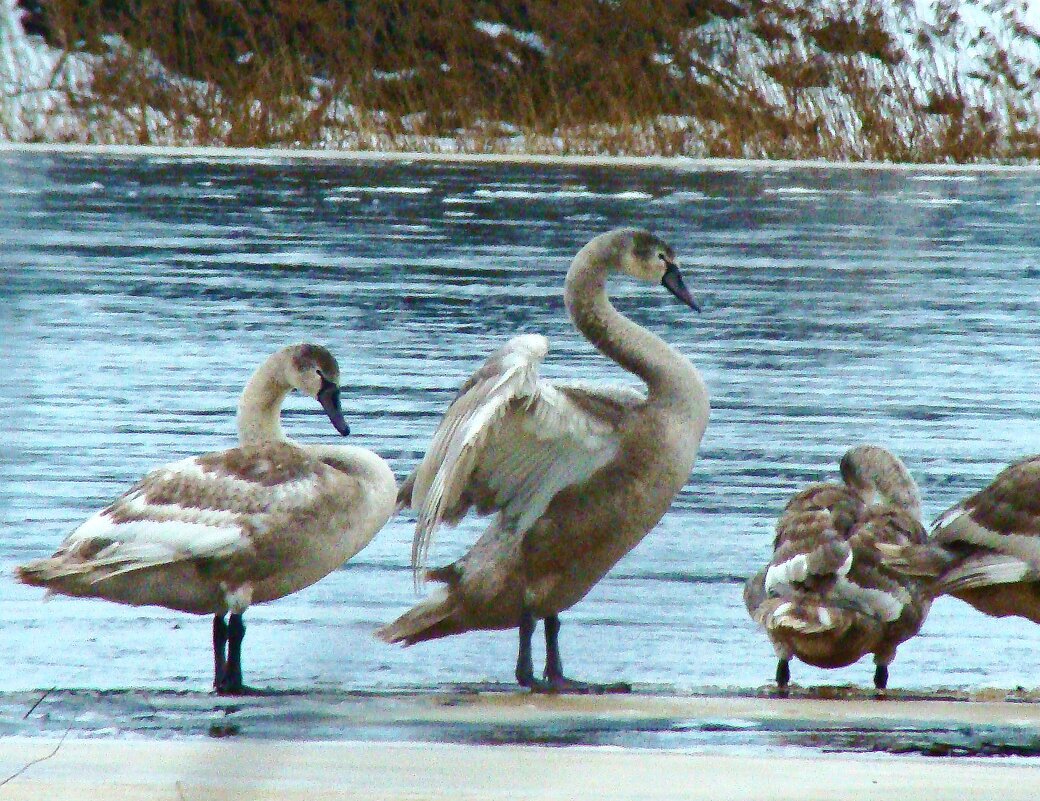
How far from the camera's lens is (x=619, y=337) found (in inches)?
202

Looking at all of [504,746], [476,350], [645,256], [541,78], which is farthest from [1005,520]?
[541,78]

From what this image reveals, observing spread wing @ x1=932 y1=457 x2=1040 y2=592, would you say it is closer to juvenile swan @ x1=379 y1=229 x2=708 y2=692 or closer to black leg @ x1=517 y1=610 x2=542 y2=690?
juvenile swan @ x1=379 y1=229 x2=708 y2=692

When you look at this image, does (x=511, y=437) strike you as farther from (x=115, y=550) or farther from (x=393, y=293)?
(x=393, y=293)

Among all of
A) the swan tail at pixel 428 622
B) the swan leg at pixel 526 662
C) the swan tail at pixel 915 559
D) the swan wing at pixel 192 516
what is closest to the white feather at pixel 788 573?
the swan tail at pixel 915 559

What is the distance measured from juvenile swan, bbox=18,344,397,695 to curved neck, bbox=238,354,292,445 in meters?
0.44

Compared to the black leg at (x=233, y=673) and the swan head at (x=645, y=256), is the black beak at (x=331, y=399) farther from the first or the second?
the black leg at (x=233, y=673)

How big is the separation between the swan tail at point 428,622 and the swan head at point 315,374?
2.24ft

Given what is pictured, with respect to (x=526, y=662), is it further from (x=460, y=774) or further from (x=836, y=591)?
(x=460, y=774)

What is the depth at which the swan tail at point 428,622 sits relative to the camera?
4.89 m

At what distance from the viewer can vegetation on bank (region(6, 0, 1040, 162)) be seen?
2447 cm

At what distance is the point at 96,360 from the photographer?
9977 millimetres

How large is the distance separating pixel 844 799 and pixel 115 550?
1.97 metres

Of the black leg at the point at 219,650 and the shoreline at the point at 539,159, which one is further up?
the shoreline at the point at 539,159

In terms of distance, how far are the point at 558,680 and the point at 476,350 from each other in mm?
5637
